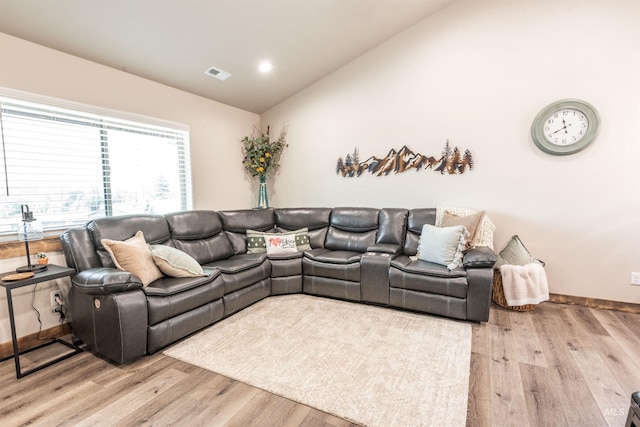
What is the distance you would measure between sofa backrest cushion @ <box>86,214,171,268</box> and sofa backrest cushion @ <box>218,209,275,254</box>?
790 mm

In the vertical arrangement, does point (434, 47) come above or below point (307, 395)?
above

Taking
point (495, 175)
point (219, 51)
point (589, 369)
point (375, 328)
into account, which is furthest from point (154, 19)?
point (589, 369)

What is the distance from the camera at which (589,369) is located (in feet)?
6.63

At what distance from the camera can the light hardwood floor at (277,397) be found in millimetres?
1614

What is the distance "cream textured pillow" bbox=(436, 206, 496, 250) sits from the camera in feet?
10.3

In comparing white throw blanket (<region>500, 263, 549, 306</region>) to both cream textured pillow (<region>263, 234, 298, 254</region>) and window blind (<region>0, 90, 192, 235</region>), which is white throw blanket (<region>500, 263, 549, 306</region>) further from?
window blind (<region>0, 90, 192, 235</region>)

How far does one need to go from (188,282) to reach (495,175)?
3.37 m

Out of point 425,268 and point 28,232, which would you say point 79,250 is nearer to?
point 28,232

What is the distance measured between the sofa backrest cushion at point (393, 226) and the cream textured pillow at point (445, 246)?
1.32 ft

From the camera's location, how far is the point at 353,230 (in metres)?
3.86

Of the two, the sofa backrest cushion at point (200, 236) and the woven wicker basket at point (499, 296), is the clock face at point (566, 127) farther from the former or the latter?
the sofa backrest cushion at point (200, 236)

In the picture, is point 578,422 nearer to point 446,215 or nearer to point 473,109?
point 446,215

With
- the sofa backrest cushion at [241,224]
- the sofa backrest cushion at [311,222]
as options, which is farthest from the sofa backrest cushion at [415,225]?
the sofa backrest cushion at [241,224]

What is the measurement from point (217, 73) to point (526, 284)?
3975 millimetres
